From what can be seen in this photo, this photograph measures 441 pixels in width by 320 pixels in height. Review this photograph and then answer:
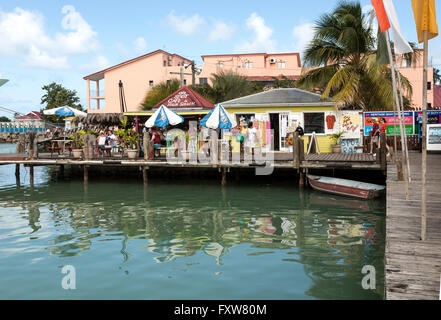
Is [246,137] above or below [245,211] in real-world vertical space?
above

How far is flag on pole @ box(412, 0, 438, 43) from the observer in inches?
267

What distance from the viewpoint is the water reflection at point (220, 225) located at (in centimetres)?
935

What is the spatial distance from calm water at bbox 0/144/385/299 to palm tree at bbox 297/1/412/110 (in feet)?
26.6

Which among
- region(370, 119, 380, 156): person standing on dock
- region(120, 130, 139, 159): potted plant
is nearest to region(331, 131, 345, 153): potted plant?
region(370, 119, 380, 156): person standing on dock

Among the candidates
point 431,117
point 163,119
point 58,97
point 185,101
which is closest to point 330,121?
point 431,117

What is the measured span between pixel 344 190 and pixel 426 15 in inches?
433

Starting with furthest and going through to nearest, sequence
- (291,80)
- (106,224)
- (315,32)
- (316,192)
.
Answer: (291,80), (315,32), (316,192), (106,224)

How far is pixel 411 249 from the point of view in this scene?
6.88 m

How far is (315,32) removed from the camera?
25.4 meters

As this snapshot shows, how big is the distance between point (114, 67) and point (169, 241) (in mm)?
49143

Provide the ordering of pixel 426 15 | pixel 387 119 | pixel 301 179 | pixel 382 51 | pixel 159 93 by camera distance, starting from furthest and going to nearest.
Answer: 1. pixel 159 93
2. pixel 387 119
3. pixel 301 179
4. pixel 382 51
5. pixel 426 15

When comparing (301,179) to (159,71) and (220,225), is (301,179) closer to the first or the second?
(220,225)

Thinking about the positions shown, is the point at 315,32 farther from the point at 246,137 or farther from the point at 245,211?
the point at 245,211

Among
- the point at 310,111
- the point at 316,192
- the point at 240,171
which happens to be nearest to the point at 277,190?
the point at 316,192
